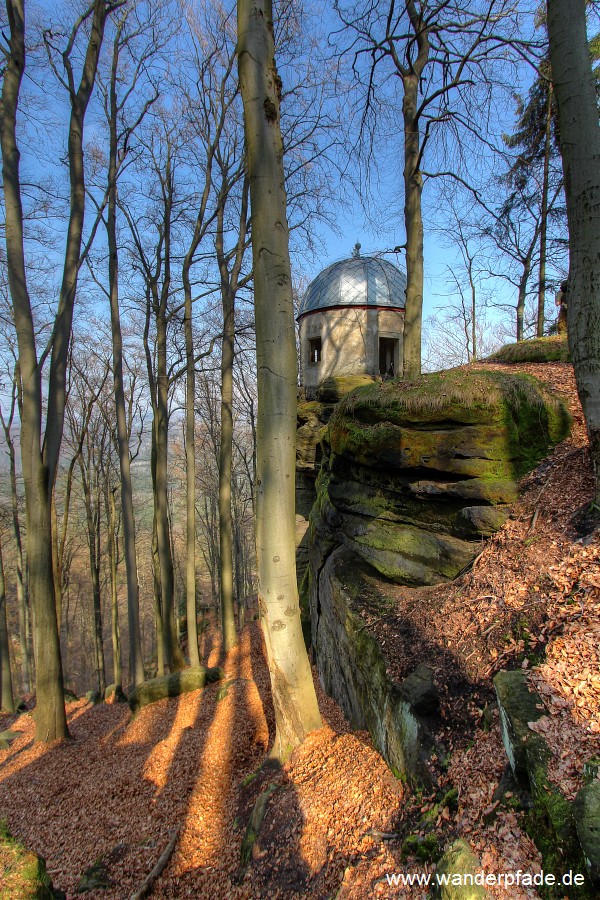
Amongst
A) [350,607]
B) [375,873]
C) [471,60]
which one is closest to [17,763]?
[350,607]

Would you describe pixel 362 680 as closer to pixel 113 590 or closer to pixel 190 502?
pixel 190 502

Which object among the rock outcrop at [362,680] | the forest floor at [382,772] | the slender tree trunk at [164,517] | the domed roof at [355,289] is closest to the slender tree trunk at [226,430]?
the slender tree trunk at [164,517]

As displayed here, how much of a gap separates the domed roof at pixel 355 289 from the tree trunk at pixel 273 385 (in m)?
12.6

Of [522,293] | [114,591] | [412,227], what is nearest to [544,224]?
[522,293]

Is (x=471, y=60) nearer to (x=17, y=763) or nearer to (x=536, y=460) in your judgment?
(x=536, y=460)

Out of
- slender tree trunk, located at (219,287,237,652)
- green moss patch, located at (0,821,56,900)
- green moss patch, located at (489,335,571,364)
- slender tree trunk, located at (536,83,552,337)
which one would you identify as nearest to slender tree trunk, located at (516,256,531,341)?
slender tree trunk, located at (536,83,552,337)

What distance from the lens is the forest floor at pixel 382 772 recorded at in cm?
255

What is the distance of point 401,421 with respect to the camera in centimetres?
645

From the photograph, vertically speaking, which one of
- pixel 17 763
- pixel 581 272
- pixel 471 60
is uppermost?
pixel 471 60

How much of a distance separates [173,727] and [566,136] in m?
9.68

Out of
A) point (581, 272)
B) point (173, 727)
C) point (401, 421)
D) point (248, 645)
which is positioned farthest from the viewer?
point (248, 645)

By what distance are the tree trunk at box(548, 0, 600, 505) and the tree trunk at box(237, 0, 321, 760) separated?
2.64m

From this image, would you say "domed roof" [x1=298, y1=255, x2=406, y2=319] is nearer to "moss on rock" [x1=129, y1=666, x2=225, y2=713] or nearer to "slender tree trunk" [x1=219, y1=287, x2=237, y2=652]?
"slender tree trunk" [x1=219, y1=287, x2=237, y2=652]

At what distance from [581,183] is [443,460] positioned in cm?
322
